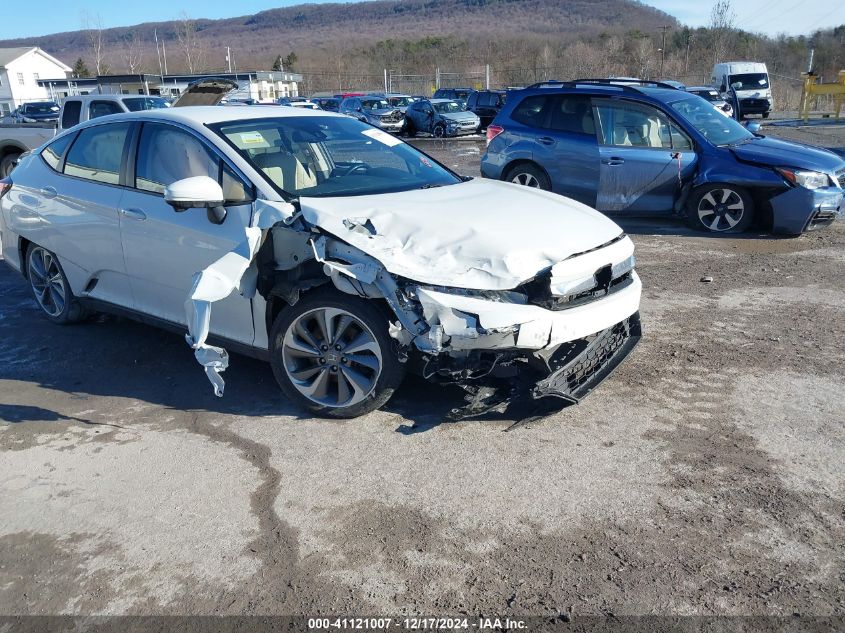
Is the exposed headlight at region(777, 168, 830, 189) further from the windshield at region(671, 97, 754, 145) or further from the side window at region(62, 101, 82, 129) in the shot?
the side window at region(62, 101, 82, 129)

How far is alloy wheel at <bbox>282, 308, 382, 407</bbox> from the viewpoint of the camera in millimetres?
4074

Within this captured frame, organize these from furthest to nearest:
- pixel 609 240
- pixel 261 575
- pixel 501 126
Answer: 1. pixel 501 126
2. pixel 609 240
3. pixel 261 575

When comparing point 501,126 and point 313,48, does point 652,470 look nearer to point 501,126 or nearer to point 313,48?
point 501,126

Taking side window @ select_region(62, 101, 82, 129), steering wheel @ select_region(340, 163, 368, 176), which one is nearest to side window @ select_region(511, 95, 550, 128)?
steering wheel @ select_region(340, 163, 368, 176)

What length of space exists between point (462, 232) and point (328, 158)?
4.57ft

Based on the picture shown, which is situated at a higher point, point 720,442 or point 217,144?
point 217,144

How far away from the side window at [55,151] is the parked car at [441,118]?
20.8 metres

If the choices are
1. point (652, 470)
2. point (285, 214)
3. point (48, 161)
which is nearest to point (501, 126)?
point (48, 161)

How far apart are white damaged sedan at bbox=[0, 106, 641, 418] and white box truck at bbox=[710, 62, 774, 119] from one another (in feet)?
99.3

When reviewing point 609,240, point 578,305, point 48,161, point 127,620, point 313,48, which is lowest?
point 127,620

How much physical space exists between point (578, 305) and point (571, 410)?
2.38 ft

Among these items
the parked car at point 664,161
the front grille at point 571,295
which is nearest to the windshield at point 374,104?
the parked car at point 664,161

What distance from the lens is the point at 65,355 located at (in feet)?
18.2

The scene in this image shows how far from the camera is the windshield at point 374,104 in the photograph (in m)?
28.9
